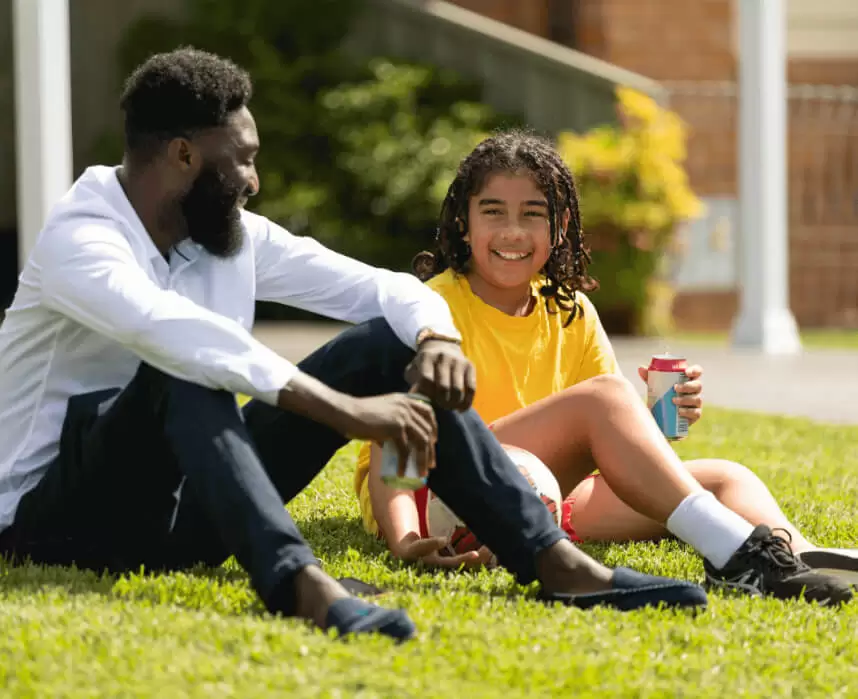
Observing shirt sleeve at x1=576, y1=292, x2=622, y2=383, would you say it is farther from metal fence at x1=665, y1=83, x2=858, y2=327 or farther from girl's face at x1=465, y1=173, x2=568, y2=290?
metal fence at x1=665, y1=83, x2=858, y2=327

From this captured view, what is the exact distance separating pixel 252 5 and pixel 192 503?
12.0 m

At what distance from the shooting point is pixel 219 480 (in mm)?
2848

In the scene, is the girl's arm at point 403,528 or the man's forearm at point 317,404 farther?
the girl's arm at point 403,528

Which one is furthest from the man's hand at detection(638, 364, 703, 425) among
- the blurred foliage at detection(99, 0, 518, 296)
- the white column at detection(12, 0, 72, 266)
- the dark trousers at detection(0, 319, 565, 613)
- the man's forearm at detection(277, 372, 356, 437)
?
the blurred foliage at detection(99, 0, 518, 296)

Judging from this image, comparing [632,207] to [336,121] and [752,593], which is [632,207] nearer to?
[336,121]

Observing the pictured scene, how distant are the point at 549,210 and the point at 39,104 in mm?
5662

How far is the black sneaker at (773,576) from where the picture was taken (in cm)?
327

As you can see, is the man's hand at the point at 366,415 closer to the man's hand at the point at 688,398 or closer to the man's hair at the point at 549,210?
the man's hand at the point at 688,398

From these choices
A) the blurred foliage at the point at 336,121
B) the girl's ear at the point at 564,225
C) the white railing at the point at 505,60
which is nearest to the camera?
the girl's ear at the point at 564,225

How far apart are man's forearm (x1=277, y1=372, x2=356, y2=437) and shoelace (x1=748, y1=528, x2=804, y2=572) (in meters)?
1.04

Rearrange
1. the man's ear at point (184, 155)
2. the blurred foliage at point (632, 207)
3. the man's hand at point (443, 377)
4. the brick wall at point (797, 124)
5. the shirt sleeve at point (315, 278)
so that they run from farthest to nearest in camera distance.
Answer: the brick wall at point (797, 124), the blurred foliage at point (632, 207), the shirt sleeve at point (315, 278), the man's ear at point (184, 155), the man's hand at point (443, 377)

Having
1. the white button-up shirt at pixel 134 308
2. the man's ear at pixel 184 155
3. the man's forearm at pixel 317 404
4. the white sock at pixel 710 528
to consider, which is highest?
the man's ear at pixel 184 155

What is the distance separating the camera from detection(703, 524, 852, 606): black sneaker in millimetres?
3266

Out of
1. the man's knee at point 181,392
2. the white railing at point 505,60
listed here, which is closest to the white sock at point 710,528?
the man's knee at point 181,392
